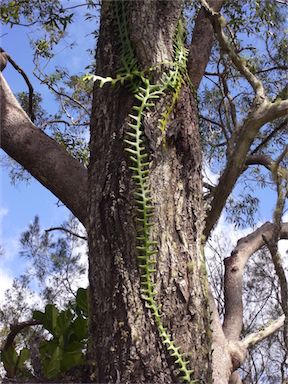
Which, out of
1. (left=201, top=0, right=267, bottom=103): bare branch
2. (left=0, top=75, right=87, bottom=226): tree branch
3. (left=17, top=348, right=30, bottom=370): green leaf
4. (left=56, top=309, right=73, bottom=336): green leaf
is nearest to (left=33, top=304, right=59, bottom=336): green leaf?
(left=56, top=309, right=73, bottom=336): green leaf

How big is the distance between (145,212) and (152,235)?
0.20 ft

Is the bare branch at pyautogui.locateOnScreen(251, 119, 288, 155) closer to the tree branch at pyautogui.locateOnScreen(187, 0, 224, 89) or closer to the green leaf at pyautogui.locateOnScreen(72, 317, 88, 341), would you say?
the tree branch at pyautogui.locateOnScreen(187, 0, 224, 89)

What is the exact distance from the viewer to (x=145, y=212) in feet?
4.89

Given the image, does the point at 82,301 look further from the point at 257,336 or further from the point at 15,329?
the point at 257,336

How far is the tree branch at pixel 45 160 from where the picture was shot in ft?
8.63

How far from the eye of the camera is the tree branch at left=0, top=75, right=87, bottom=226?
104 inches

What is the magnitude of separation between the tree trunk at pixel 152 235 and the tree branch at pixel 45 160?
945 mm

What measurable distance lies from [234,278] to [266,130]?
233 cm

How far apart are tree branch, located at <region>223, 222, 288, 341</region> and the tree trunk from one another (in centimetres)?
166

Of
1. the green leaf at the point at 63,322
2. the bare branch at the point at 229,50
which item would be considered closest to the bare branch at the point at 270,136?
the bare branch at the point at 229,50

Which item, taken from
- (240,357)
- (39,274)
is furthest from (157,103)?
(39,274)

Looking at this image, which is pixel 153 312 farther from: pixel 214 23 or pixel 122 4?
pixel 214 23

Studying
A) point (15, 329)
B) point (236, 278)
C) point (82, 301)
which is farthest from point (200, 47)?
point (15, 329)

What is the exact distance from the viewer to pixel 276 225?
2.30m
